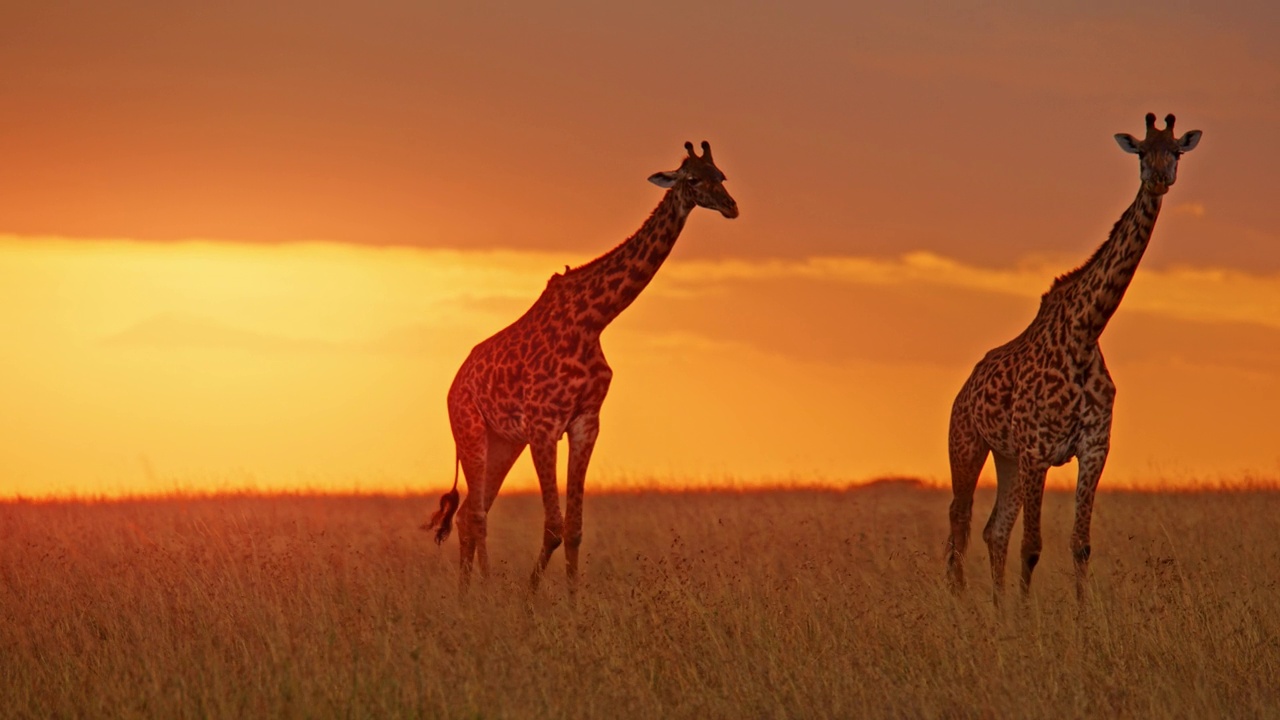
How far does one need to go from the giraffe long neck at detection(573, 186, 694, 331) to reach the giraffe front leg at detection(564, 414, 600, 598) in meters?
0.92

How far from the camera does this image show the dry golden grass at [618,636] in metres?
9.27

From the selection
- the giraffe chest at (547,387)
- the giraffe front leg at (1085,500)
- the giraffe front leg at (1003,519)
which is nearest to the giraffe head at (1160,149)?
the giraffe front leg at (1085,500)

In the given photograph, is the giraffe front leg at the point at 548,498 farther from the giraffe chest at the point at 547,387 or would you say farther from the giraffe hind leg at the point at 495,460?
the giraffe hind leg at the point at 495,460

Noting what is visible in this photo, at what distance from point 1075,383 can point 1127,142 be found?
82.3 inches

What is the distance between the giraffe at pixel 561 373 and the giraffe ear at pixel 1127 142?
3280 mm

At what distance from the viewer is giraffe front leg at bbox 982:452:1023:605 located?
46.3ft

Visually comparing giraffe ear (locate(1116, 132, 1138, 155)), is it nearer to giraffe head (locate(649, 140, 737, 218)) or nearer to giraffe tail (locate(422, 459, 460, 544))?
giraffe head (locate(649, 140, 737, 218))

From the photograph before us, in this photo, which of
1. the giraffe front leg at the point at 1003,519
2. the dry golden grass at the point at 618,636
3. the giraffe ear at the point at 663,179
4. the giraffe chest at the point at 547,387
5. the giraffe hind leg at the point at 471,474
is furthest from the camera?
the giraffe hind leg at the point at 471,474

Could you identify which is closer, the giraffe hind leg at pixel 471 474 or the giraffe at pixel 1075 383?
the giraffe at pixel 1075 383

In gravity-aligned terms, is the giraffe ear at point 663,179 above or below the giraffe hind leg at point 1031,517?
above

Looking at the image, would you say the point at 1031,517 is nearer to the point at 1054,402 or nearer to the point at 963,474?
the point at 1054,402

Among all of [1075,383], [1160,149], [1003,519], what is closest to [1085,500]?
[1075,383]

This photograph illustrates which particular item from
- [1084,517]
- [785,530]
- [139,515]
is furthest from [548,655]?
[139,515]

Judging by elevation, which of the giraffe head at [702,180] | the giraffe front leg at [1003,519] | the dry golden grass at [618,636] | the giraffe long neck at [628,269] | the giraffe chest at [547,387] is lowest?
the dry golden grass at [618,636]
